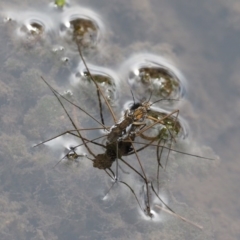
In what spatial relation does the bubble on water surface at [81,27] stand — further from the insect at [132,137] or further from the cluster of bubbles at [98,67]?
the insect at [132,137]

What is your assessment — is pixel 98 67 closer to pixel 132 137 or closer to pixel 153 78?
pixel 153 78

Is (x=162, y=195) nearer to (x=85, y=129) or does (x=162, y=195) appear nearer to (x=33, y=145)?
(x=85, y=129)

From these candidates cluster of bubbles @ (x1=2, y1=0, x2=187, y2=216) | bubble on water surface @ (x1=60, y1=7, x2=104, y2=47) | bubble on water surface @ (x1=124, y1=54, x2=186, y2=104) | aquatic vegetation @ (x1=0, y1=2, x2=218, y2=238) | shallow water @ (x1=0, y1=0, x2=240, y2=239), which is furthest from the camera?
bubble on water surface @ (x1=60, y1=7, x2=104, y2=47)

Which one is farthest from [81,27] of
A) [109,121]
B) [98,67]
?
[109,121]

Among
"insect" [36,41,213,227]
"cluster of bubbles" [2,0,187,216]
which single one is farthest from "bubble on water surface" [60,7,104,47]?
"insect" [36,41,213,227]

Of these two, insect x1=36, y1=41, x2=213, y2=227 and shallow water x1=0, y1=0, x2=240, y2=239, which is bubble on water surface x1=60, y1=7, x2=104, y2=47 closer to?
shallow water x1=0, y1=0, x2=240, y2=239

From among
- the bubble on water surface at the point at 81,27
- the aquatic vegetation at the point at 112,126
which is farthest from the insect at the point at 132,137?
the bubble on water surface at the point at 81,27
